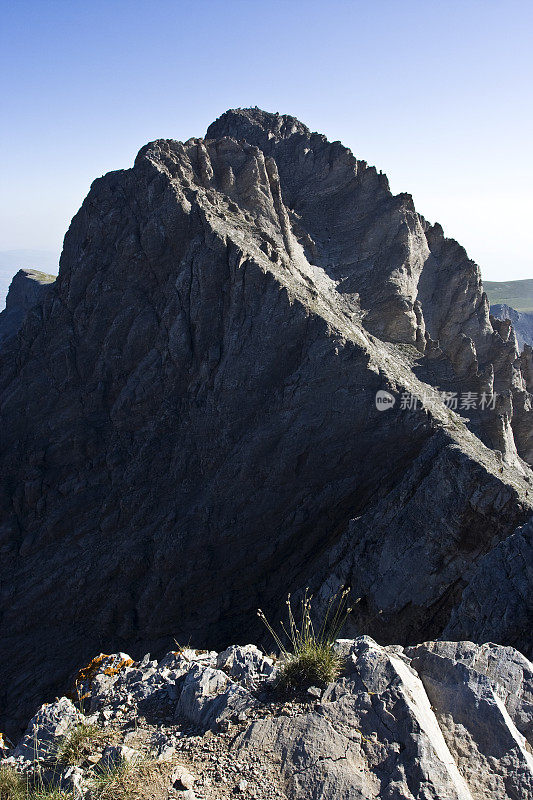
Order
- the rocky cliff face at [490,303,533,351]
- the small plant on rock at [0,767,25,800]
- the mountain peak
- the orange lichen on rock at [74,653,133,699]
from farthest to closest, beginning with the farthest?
the rocky cliff face at [490,303,533,351]
the mountain peak
the orange lichen on rock at [74,653,133,699]
the small plant on rock at [0,767,25,800]

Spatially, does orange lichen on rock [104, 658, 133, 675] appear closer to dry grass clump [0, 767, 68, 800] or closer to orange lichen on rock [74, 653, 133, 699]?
orange lichen on rock [74, 653, 133, 699]

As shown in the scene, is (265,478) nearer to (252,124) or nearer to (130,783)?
(130,783)

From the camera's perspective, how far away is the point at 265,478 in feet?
81.0

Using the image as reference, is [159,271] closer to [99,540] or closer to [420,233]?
[99,540]

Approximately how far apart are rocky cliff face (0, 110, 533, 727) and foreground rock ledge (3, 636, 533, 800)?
29.1 feet

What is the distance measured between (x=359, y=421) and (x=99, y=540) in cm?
1548

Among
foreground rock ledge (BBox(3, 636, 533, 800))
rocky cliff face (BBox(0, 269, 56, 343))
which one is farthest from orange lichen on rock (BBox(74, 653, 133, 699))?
rocky cliff face (BBox(0, 269, 56, 343))

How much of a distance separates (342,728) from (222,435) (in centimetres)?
1944

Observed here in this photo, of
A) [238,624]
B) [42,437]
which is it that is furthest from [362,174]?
[238,624]

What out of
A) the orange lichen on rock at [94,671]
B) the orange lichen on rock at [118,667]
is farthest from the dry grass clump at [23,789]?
the orange lichen on rock at [118,667]

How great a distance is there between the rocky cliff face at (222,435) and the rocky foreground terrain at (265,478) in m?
0.11

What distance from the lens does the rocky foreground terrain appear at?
8023 millimetres

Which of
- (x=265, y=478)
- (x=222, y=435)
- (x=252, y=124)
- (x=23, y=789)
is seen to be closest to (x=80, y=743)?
(x=23, y=789)

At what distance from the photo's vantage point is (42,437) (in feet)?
101
